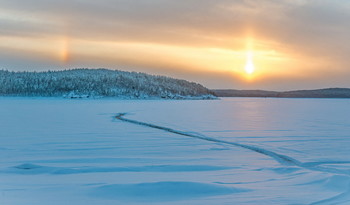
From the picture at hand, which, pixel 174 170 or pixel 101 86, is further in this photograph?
pixel 101 86

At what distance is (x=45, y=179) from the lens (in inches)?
299

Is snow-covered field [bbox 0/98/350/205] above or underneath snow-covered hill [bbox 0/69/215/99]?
underneath

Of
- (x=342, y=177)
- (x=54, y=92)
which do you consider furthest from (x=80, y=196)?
(x=54, y=92)

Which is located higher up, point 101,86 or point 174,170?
point 101,86

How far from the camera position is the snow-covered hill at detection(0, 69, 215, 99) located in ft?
465

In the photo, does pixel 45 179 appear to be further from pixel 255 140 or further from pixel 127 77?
pixel 127 77

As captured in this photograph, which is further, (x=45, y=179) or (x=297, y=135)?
(x=297, y=135)

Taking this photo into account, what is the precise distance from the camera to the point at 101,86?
15475 centimetres

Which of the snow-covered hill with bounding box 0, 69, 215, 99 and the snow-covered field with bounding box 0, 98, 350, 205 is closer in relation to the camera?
the snow-covered field with bounding box 0, 98, 350, 205

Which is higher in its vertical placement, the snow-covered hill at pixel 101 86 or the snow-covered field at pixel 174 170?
the snow-covered hill at pixel 101 86

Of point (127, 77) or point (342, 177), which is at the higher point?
point (127, 77)

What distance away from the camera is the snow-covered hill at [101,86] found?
141625 mm

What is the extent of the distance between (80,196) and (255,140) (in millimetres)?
8687

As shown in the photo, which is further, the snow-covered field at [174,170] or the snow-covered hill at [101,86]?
the snow-covered hill at [101,86]
